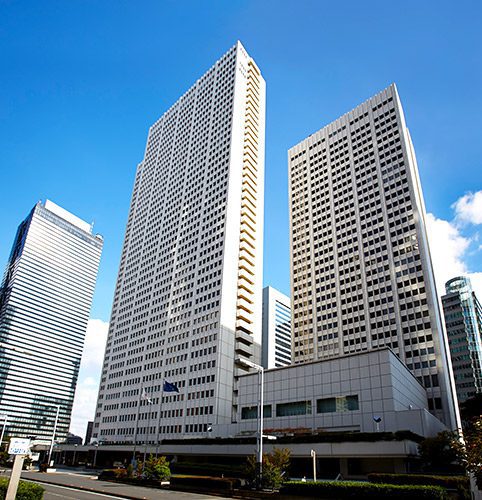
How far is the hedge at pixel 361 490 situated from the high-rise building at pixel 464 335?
126955mm

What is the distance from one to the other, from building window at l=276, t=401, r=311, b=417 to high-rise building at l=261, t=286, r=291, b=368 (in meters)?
80.8

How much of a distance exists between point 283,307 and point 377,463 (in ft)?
390

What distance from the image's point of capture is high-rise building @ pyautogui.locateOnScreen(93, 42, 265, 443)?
9212 cm

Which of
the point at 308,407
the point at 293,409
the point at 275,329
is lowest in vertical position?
the point at 293,409

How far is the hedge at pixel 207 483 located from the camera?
35.1 m

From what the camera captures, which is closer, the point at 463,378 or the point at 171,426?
the point at 171,426

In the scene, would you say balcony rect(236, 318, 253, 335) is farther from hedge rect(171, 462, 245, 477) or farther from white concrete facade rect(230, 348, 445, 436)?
hedge rect(171, 462, 245, 477)

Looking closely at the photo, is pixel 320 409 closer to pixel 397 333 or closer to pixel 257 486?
pixel 257 486

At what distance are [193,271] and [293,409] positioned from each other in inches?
1915

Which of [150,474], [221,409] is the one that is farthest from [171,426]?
[150,474]

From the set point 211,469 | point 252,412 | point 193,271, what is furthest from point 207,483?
point 193,271

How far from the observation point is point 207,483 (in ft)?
121

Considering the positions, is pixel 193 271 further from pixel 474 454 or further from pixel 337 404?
pixel 474 454

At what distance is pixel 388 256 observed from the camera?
4289 inches
